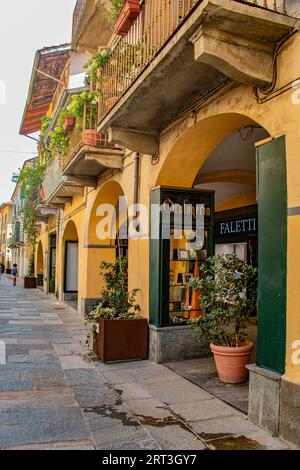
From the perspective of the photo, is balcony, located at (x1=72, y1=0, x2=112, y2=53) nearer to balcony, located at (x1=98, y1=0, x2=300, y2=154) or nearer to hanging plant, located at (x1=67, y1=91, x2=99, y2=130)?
hanging plant, located at (x1=67, y1=91, x2=99, y2=130)

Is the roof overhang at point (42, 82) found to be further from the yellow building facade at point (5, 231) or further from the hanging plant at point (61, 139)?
the yellow building facade at point (5, 231)

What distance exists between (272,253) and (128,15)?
4631 mm

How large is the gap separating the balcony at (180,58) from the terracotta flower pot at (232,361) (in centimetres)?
335

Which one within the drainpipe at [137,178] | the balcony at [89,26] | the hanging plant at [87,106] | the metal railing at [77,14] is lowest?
the drainpipe at [137,178]

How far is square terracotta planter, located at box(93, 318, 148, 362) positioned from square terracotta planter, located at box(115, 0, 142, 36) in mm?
4851

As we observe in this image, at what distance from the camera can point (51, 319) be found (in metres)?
12.1

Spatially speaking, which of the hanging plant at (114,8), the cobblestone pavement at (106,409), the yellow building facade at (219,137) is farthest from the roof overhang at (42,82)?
the cobblestone pavement at (106,409)

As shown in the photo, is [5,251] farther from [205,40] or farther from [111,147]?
[205,40]

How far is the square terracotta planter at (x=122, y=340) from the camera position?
6902 millimetres

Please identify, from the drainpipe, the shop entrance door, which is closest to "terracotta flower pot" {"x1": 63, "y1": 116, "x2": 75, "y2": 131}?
the drainpipe

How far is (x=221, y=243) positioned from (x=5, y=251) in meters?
54.9

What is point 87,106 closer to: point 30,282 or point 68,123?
point 68,123

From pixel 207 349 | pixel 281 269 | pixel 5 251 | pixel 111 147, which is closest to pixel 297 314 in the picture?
pixel 281 269

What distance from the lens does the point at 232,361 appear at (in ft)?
18.4
